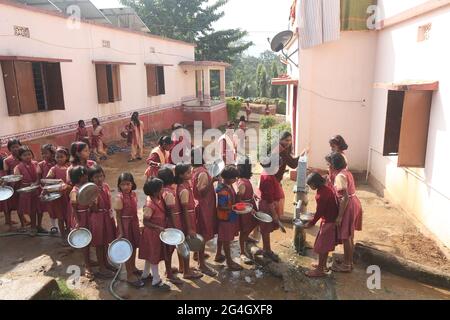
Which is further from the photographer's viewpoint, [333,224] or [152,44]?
[152,44]

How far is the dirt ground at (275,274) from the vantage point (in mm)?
4164

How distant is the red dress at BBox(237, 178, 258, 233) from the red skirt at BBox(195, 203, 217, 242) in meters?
0.35

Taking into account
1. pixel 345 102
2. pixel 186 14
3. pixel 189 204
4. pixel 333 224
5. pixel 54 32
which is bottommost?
pixel 333 224

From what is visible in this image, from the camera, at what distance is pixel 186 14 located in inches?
1108

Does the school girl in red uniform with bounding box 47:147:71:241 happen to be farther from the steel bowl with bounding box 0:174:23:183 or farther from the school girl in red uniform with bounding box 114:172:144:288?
the school girl in red uniform with bounding box 114:172:144:288

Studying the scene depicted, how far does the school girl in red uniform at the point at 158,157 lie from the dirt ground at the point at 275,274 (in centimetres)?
153

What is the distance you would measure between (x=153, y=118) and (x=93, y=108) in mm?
4286

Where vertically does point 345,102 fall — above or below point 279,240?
above

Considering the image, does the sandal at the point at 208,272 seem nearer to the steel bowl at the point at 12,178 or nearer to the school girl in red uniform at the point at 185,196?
the school girl in red uniform at the point at 185,196

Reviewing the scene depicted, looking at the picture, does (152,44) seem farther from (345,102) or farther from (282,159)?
(282,159)

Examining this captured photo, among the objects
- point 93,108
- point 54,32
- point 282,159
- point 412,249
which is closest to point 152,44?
point 93,108

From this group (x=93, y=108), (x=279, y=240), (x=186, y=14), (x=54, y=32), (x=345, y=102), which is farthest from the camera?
(x=186, y=14)

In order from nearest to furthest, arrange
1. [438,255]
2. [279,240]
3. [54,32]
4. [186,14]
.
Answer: [438,255]
[279,240]
[54,32]
[186,14]

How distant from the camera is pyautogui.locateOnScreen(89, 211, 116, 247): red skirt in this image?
4.32 meters
